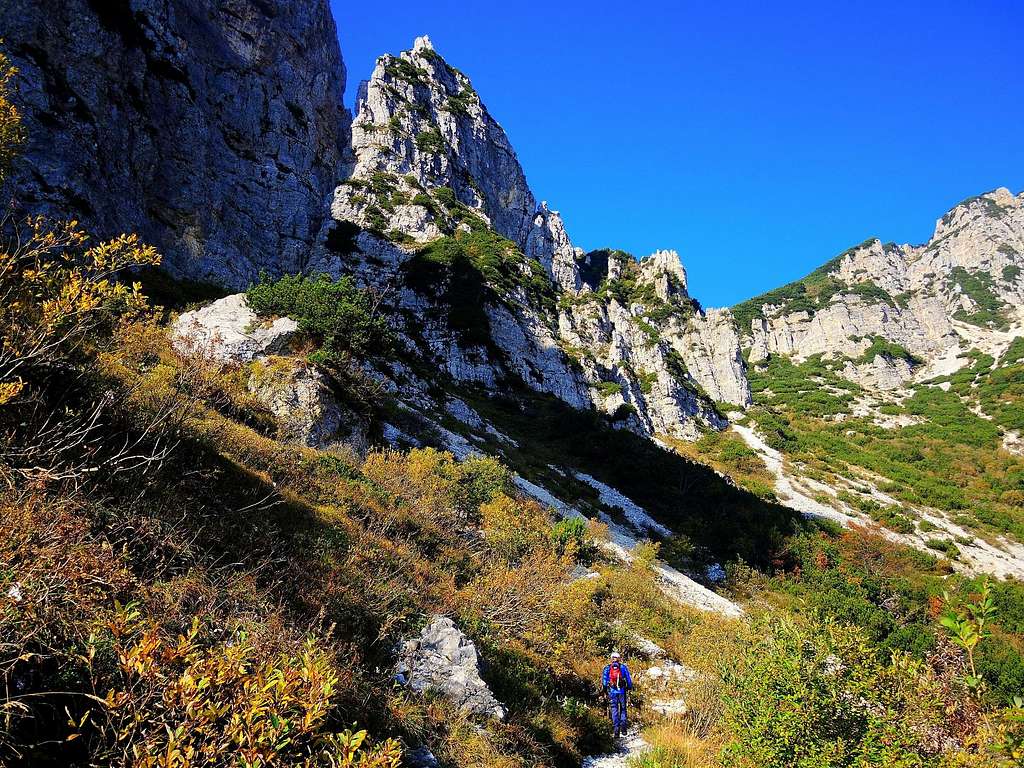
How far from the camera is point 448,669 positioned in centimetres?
630

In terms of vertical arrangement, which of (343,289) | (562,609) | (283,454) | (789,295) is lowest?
(562,609)

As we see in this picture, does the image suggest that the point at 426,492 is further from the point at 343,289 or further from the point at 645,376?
the point at 645,376

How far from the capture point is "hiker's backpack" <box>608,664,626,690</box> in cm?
815

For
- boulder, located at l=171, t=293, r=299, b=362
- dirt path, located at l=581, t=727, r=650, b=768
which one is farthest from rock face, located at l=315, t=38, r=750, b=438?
dirt path, located at l=581, t=727, r=650, b=768

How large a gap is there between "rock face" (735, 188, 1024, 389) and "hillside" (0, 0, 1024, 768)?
123 feet

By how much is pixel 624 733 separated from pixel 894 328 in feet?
418

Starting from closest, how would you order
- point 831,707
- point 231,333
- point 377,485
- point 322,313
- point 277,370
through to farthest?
point 831,707 < point 377,485 < point 277,370 < point 231,333 < point 322,313

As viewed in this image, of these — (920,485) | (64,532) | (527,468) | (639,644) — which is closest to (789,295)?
(920,485)

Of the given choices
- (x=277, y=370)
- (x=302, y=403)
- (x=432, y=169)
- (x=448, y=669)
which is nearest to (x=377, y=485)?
(x=302, y=403)

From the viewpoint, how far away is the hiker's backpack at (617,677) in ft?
26.7

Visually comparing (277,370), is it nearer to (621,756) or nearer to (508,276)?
(621,756)

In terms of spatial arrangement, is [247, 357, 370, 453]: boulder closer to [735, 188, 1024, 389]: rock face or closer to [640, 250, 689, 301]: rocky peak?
[640, 250, 689, 301]: rocky peak

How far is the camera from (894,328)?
105062 mm

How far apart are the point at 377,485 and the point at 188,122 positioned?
3358cm
